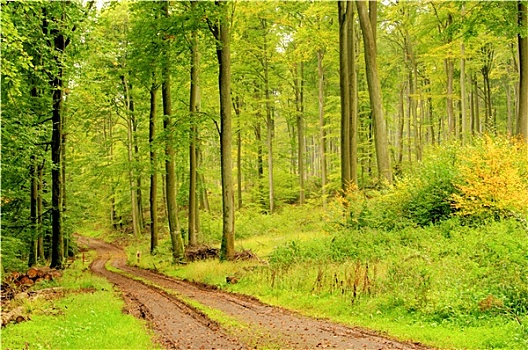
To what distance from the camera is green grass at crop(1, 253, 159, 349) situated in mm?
6461

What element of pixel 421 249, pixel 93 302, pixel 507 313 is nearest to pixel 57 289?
pixel 93 302

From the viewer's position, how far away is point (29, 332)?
6.97 metres

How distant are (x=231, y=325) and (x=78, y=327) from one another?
2762 millimetres

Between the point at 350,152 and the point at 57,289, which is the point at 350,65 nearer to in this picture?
the point at 350,152

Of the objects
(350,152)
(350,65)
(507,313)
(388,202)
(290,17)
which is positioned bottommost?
(507,313)

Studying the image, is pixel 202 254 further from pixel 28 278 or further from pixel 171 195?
pixel 28 278

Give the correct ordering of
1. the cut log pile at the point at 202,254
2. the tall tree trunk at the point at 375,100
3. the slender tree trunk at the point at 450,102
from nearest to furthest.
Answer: the tall tree trunk at the point at 375,100, the cut log pile at the point at 202,254, the slender tree trunk at the point at 450,102

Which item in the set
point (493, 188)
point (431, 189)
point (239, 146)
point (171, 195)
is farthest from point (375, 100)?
point (239, 146)

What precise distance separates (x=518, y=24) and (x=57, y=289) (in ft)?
59.5

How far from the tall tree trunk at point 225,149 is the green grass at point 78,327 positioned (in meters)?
4.91

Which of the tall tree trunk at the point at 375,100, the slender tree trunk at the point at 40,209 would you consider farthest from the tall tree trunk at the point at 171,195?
the tall tree trunk at the point at 375,100

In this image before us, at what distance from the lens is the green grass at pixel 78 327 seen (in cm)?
646

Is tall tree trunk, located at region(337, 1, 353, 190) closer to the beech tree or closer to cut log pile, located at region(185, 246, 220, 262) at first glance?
the beech tree

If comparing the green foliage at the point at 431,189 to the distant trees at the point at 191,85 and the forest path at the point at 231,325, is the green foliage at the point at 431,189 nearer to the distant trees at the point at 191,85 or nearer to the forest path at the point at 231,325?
the distant trees at the point at 191,85
